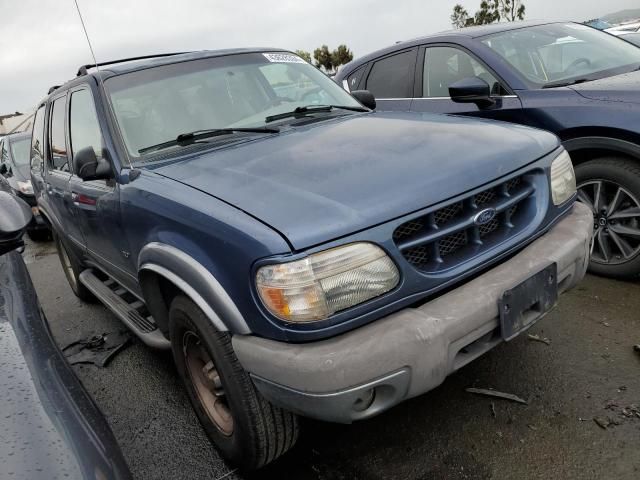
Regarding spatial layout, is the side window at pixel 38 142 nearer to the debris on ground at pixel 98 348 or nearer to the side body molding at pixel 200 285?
the debris on ground at pixel 98 348

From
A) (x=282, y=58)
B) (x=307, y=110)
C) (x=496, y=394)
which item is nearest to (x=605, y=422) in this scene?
(x=496, y=394)

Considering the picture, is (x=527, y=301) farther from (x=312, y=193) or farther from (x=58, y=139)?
(x=58, y=139)

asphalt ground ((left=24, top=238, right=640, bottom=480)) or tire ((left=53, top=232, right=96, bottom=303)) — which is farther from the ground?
tire ((left=53, top=232, right=96, bottom=303))

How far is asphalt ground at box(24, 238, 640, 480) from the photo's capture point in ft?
6.86

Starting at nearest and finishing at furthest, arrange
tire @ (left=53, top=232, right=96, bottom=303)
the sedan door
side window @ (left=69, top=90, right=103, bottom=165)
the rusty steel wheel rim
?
the rusty steel wheel rim, side window @ (left=69, top=90, right=103, bottom=165), the sedan door, tire @ (left=53, top=232, right=96, bottom=303)

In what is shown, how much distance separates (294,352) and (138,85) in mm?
1928

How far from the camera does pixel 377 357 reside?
1624mm

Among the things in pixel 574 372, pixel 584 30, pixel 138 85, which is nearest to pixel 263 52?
pixel 138 85

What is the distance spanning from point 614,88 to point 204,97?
8.56ft

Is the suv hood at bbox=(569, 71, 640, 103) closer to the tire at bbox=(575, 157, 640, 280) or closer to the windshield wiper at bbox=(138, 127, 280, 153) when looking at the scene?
the tire at bbox=(575, 157, 640, 280)

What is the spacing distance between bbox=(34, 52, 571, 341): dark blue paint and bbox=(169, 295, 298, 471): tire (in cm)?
25

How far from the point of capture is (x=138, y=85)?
2.82m

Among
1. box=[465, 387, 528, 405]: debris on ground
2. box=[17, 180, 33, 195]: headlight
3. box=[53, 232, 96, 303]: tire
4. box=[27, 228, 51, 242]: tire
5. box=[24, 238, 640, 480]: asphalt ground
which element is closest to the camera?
box=[24, 238, 640, 480]: asphalt ground

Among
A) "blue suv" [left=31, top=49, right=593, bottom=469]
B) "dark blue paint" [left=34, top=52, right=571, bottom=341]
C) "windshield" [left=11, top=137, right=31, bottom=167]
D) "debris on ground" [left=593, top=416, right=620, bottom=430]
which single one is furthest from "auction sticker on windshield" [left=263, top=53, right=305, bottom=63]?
"windshield" [left=11, top=137, right=31, bottom=167]
